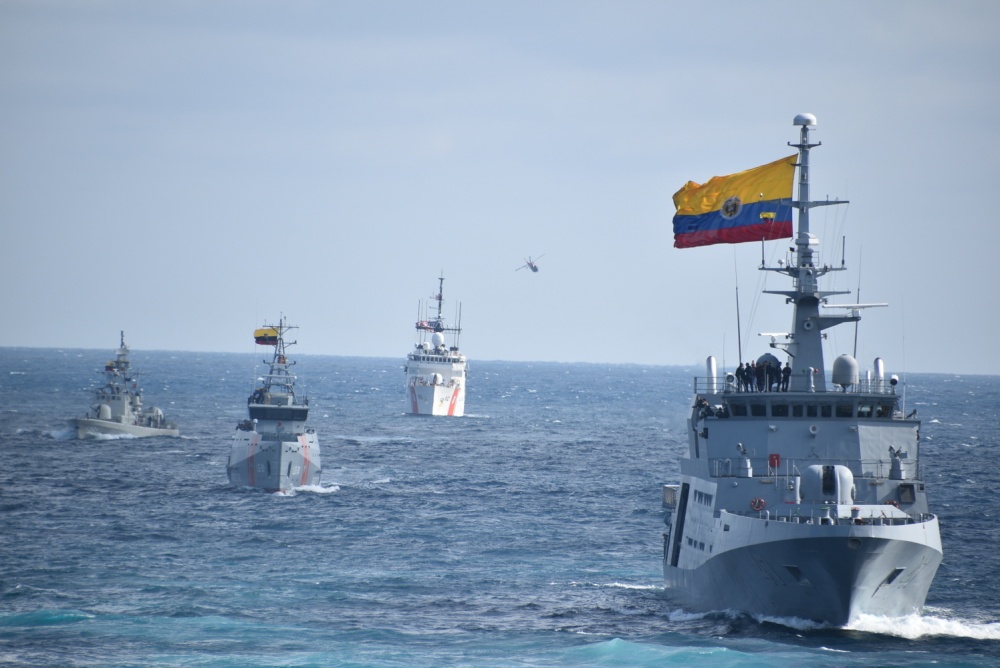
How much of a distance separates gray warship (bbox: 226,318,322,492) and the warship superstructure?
36.5 m

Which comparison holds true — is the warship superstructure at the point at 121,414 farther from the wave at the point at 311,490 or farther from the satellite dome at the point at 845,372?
the satellite dome at the point at 845,372

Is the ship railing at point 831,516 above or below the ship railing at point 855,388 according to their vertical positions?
below

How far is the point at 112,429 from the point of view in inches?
4454

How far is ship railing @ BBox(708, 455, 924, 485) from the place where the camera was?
39406mm

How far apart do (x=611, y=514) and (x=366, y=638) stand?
30777 millimetres

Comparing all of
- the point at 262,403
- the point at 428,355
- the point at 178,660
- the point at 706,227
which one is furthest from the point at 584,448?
the point at 178,660

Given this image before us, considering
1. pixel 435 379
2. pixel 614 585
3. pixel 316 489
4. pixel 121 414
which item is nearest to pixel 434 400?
pixel 435 379

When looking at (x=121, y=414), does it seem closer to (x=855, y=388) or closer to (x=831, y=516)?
(x=855, y=388)

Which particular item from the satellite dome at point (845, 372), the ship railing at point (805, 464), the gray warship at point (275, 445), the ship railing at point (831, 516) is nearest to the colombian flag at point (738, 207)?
the satellite dome at point (845, 372)

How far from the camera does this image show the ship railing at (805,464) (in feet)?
129

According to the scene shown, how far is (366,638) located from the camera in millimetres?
38594

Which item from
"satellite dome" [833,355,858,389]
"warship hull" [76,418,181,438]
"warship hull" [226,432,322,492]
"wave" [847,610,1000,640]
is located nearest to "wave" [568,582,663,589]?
"wave" [847,610,1000,640]

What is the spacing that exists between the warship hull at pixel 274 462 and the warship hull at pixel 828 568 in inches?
1698

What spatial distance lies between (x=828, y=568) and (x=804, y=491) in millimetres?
Answer: 3183
